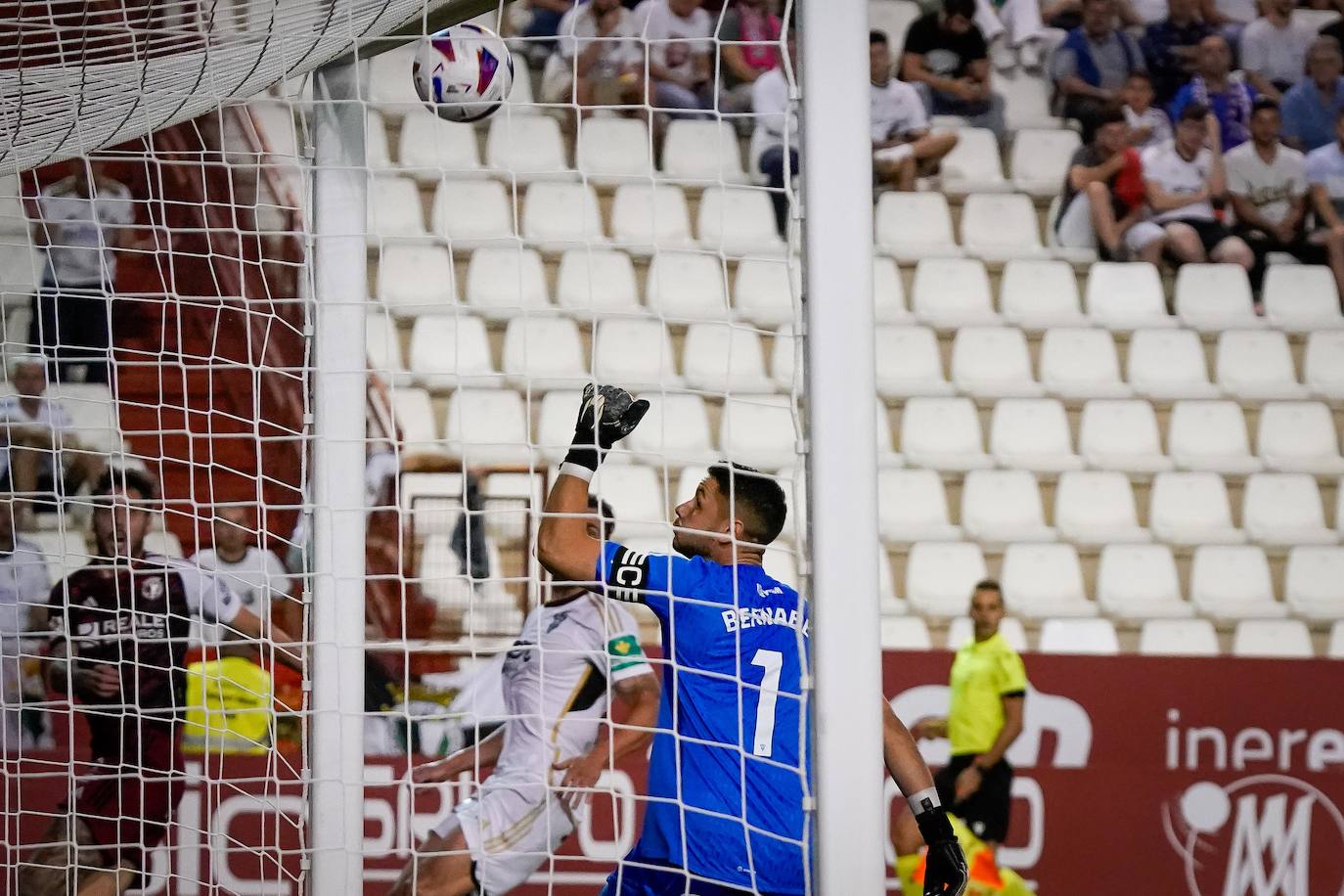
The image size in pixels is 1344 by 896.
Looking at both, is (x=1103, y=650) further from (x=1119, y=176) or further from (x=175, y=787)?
(x=175, y=787)

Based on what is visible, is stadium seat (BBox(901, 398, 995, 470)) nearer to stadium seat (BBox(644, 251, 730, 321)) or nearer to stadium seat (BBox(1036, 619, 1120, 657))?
stadium seat (BBox(1036, 619, 1120, 657))

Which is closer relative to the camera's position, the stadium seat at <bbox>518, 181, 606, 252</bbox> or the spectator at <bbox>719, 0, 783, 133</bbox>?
the stadium seat at <bbox>518, 181, 606, 252</bbox>

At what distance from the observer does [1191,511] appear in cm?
516

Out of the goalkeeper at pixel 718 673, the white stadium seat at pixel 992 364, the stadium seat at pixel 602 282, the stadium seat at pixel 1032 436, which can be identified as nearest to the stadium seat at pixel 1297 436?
the stadium seat at pixel 1032 436

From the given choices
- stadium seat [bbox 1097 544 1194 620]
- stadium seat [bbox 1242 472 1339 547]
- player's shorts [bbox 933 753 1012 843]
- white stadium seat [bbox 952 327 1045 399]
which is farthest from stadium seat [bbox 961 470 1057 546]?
player's shorts [bbox 933 753 1012 843]

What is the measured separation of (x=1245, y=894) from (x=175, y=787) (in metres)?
3.28

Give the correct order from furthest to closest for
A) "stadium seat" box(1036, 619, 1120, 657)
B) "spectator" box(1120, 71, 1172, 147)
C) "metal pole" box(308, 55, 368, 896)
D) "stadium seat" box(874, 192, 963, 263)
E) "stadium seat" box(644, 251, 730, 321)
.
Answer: "spectator" box(1120, 71, 1172, 147)
"stadium seat" box(874, 192, 963, 263)
"stadium seat" box(644, 251, 730, 321)
"stadium seat" box(1036, 619, 1120, 657)
"metal pole" box(308, 55, 368, 896)

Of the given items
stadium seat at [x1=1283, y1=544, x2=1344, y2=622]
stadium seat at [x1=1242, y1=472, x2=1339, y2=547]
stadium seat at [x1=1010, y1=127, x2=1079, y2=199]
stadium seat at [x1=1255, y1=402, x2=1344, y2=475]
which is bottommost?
stadium seat at [x1=1283, y1=544, x2=1344, y2=622]

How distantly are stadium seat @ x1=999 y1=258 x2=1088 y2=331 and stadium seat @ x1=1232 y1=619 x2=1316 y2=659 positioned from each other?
1274 mm

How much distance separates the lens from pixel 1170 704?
4469 millimetres

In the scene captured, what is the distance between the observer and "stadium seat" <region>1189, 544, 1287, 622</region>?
16.4 feet

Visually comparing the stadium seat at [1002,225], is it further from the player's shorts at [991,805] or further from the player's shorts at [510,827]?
the player's shorts at [510,827]

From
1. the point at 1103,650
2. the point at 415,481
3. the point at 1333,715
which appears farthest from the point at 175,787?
the point at 1333,715

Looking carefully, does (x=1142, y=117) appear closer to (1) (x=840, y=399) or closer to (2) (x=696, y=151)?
(2) (x=696, y=151)
